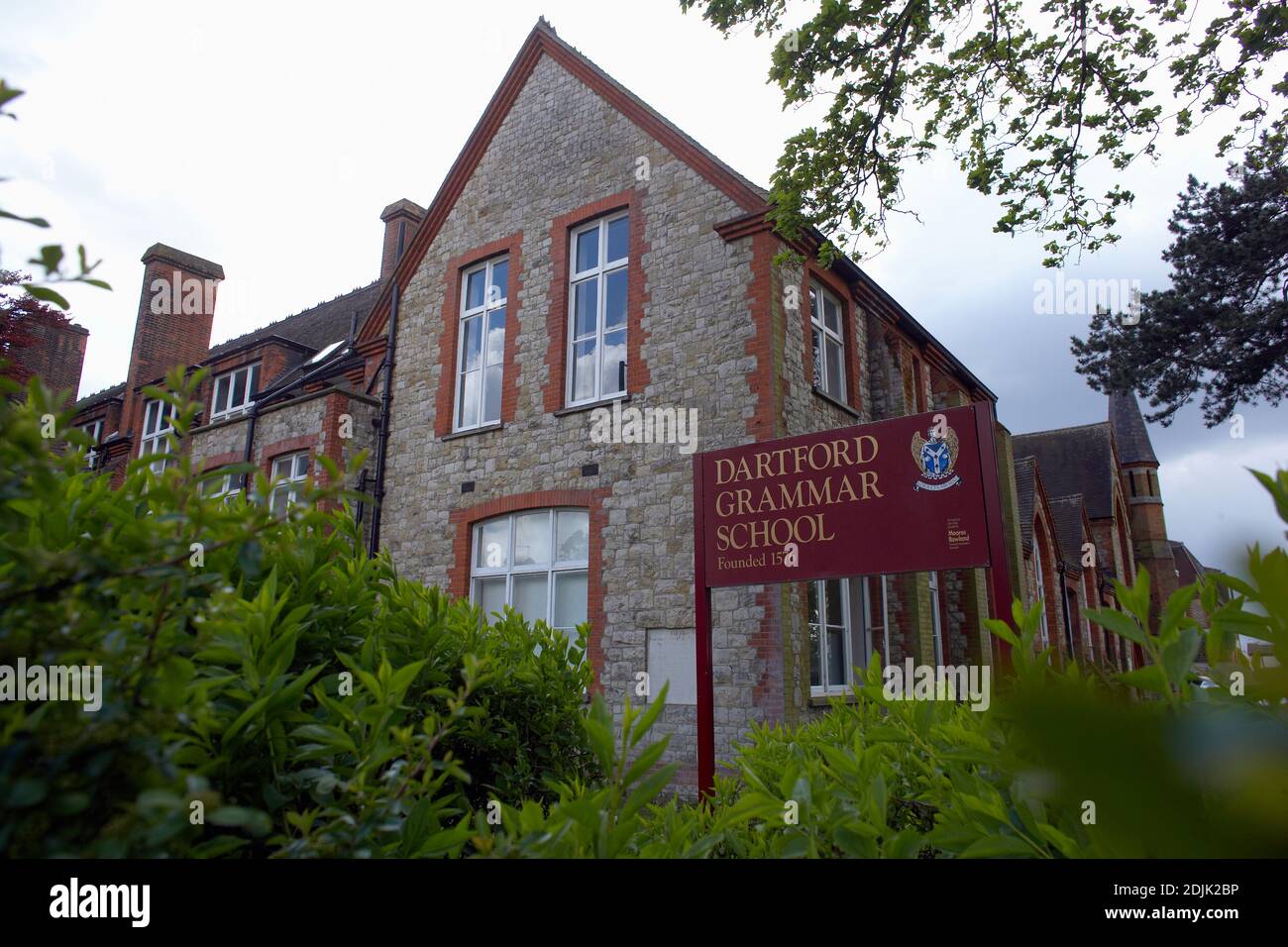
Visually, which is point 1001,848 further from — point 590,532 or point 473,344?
point 473,344

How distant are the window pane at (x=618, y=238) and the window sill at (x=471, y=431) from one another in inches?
130

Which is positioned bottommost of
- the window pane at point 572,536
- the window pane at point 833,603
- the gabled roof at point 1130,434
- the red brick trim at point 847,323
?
the window pane at point 833,603

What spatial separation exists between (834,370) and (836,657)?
479cm

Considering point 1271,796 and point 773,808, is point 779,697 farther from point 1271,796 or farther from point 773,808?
point 1271,796

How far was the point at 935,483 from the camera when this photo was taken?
6.05 m

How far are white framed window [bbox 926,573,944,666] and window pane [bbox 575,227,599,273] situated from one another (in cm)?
826

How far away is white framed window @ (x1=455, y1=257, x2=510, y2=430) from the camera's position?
560 inches

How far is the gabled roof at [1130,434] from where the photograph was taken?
1964 inches

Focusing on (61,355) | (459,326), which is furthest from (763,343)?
(61,355)

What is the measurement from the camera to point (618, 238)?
13.3 m

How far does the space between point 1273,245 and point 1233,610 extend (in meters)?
17.5

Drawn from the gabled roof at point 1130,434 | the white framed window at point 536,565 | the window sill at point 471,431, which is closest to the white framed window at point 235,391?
the window sill at point 471,431

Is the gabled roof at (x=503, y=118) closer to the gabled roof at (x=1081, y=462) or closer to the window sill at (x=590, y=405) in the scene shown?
the window sill at (x=590, y=405)

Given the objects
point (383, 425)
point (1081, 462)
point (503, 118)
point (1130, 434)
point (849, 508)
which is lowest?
point (849, 508)
